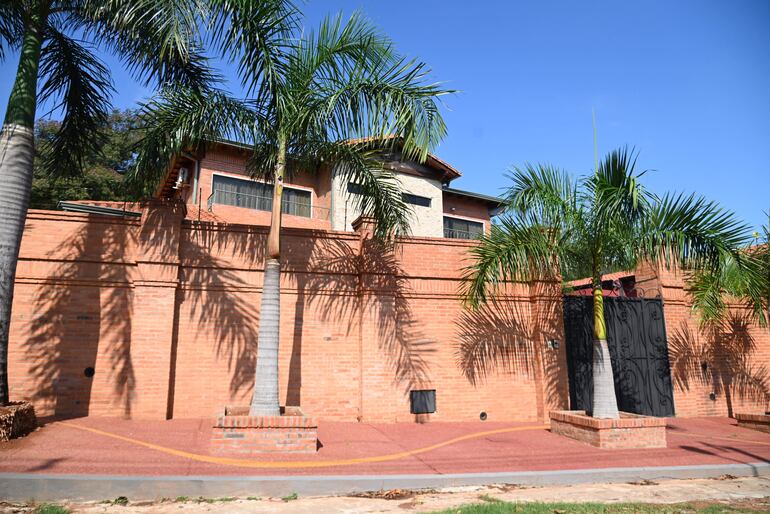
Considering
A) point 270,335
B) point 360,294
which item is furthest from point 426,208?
point 270,335

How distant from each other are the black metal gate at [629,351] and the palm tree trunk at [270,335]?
753 centimetres

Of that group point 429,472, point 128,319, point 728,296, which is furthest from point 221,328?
point 728,296

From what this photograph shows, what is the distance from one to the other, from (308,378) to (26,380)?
16.2ft

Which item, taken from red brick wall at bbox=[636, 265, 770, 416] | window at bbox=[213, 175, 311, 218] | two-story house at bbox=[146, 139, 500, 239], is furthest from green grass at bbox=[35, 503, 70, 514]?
window at bbox=[213, 175, 311, 218]

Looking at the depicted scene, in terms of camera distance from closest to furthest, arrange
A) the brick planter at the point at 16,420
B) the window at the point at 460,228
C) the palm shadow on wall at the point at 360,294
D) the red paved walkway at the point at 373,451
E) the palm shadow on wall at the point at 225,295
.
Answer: the red paved walkway at the point at 373,451
the brick planter at the point at 16,420
the palm shadow on wall at the point at 225,295
the palm shadow on wall at the point at 360,294
the window at the point at 460,228

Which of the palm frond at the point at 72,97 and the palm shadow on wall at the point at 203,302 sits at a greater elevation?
the palm frond at the point at 72,97

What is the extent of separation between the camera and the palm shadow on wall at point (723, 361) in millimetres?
13609

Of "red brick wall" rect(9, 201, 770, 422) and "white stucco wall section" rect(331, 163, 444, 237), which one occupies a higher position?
"white stucco wall section" rect(331, 163, 444, 237)

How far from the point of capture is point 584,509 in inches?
226

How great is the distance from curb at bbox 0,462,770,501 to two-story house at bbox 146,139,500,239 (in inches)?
397

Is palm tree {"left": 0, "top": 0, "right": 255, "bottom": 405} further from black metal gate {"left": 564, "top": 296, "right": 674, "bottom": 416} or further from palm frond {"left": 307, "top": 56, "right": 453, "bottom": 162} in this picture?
black metal gate {"left": 564, "top": 296, "right": 674, "bottom": 416}

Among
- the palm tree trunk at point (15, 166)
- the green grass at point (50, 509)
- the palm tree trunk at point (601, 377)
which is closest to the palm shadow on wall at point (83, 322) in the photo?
the palm tree trunk at point (15, 166)

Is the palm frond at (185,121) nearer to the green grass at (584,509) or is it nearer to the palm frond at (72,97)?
the palm frond at (72,97)

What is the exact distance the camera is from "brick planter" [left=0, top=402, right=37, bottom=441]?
706 centimetres
